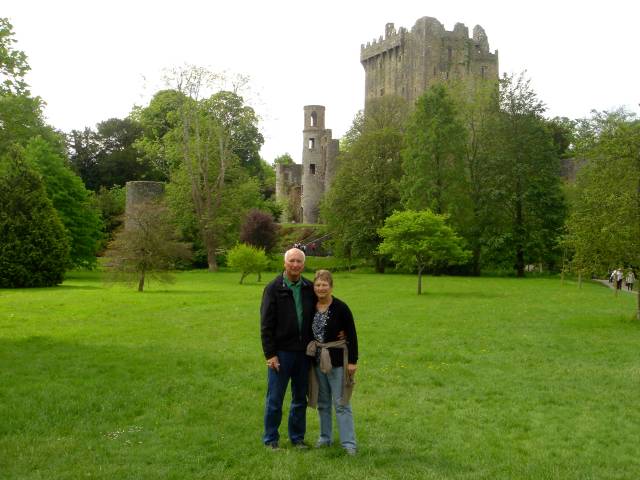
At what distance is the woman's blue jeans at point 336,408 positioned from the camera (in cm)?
641

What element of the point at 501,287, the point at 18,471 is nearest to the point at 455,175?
the point at 501,287

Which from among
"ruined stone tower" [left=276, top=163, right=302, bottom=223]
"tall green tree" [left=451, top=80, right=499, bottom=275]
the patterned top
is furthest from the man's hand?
"ruined stone tower" [left=276, top=163, right=302, bottom=223]

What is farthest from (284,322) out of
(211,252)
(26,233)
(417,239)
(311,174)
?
(311,174)

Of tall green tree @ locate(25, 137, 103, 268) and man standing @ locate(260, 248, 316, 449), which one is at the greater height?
tall green tree @ locate(25, 137, 103, 268)

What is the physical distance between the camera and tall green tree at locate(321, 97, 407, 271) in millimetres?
43219

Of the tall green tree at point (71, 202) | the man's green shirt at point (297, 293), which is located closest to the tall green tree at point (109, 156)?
the tall green tree at point (71, 202)

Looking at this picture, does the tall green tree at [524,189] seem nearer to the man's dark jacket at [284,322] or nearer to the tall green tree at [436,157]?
the tall green tree at [436,157]

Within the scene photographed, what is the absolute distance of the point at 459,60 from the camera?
224ft

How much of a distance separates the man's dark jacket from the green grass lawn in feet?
3.11

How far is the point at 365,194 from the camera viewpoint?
143 ft

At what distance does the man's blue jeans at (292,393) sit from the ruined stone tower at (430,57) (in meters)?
61.9

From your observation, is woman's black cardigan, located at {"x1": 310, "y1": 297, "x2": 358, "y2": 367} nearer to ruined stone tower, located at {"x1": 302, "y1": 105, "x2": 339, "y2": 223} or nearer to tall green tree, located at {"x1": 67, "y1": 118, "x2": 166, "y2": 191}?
tall green tree, located at {"x1": 67, "y1": 118, "x2": 166, "y2": 191}

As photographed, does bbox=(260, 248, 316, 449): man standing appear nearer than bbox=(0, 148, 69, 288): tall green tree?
Yes

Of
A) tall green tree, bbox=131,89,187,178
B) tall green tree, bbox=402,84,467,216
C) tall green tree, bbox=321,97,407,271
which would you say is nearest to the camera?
tall green tree, bbox=402,84,467,216
